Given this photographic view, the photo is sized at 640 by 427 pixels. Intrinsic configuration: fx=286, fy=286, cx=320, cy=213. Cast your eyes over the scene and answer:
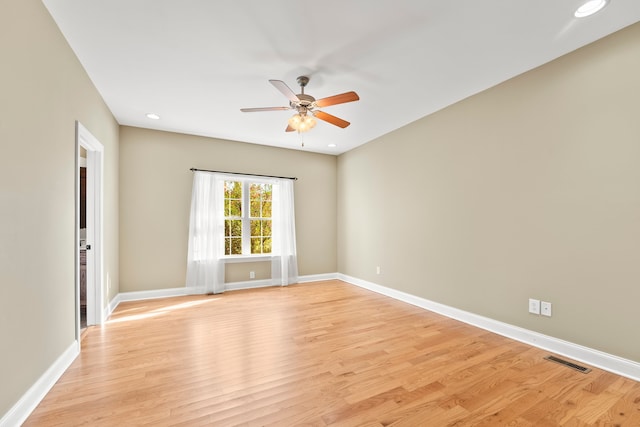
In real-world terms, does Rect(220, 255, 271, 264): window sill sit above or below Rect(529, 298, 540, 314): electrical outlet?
above

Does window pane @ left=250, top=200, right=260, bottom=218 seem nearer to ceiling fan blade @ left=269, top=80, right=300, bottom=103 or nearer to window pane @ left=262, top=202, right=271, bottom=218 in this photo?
window pane @ left=262, top=202, right=271, bottom=218

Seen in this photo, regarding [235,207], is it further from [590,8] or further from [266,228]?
[590,8]

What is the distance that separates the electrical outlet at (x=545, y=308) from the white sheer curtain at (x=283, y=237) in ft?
12.4

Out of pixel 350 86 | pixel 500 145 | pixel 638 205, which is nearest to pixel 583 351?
pixel 638 205

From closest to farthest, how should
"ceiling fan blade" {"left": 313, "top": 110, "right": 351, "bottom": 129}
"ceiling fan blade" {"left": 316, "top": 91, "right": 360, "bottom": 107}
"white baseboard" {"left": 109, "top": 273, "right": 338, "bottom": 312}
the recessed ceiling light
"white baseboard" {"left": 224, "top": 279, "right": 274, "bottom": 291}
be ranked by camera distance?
the recessed ceiling light < "ceiling fan blade" {"left": 316, "top": 91, "right": 360, "bottom": 107} < "ceiling fan blade" {"left": 313, "top": 110, "right": 351, "bottom": 129} < "white baseboard" {"left": 109, "top": 273, "right": 338, "bottom": 312} < "white baseboard" {"left": 224, "top": 279, "right": 274, "bottom": 291}

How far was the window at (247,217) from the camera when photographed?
5219mm

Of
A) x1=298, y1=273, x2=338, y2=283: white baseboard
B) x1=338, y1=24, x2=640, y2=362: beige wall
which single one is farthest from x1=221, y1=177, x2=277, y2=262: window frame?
x1=338, y1=24, x2=640, y2=362: beige wall

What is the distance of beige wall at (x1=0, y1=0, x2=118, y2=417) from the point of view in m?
1.60

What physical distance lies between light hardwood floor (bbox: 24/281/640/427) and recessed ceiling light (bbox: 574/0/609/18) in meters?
2.69

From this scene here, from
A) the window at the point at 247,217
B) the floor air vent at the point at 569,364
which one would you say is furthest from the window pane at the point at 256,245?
the floor air vent at the point at 569,364

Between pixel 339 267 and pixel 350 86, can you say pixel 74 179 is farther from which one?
pixel 339 267

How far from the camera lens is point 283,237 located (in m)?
5.36

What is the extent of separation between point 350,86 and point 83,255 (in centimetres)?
390

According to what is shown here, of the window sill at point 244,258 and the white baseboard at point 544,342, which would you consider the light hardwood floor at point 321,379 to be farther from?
the window sill at point 244,258
